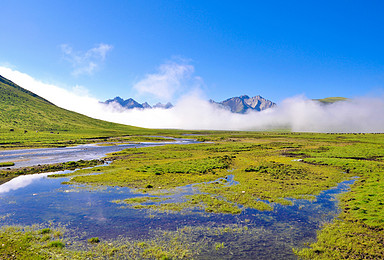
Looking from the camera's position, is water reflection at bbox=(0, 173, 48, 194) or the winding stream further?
water reflection at bbox=(0, 173, 48, 194)

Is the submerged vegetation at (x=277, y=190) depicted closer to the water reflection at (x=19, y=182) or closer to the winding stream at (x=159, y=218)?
the winding stream at (x=159, y=218)

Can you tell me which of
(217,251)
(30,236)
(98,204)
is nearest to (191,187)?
(98,204)

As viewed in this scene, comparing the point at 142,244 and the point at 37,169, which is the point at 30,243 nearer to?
the point at 142,244

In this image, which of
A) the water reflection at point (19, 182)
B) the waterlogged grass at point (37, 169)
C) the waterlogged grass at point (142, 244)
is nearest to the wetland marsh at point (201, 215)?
the waterlogged grass at point (142, 244)

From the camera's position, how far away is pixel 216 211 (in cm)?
2469

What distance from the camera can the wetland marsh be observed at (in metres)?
17.2

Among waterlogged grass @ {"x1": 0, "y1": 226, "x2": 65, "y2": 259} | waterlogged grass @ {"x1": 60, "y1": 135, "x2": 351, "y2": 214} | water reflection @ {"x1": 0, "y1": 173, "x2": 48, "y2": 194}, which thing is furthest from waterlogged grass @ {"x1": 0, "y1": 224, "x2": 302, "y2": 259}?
water reflection @ {"x1": 0, "y1": 173, "x2": 48, "y2": 194}

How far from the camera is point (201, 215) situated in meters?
23.7

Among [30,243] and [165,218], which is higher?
[165,218]

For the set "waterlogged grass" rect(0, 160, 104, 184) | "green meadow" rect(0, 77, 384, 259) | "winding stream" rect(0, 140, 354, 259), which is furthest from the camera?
"waterlogged grass" rect(0, 160, 104, 184)

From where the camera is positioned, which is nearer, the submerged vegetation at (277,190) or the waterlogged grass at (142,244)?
the waterlogged grass at (142,244)

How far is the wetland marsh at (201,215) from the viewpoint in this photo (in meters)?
17.2

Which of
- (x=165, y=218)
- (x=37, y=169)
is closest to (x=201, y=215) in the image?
(x=165, y=218)

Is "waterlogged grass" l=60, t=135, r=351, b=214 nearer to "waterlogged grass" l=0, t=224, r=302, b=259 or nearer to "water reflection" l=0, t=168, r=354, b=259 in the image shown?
"water reflection" l=0, t=168, r=354, b=259
